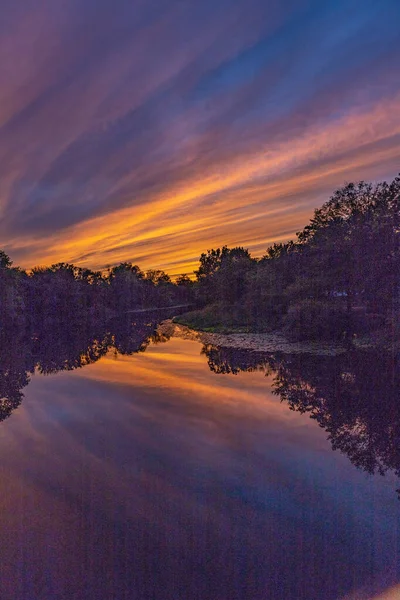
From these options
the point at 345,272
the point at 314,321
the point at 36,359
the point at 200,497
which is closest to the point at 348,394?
the point at 200,497

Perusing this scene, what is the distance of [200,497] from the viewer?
7613mm

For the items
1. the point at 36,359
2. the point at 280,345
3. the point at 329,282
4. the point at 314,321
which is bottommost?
the point at 280,345

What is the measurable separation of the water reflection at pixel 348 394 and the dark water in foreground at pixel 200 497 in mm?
85

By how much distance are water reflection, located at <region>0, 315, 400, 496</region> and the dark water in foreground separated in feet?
0.34

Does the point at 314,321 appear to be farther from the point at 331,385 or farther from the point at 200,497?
the point at 200,497

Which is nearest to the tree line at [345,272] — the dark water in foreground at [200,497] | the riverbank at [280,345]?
the riverbank at [280,345]

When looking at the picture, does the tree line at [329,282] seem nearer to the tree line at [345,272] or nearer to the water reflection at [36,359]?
the tree line at [345,272]

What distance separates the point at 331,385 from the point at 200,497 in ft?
36.8

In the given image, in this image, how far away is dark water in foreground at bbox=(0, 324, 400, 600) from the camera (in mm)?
5301

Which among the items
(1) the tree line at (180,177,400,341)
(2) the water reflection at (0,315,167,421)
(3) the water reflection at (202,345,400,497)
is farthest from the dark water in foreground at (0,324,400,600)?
(1) the tree line at (180,177,400,341)

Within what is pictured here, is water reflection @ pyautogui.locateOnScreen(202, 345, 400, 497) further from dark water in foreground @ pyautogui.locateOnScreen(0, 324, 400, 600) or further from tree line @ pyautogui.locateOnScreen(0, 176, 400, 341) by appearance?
tree line @ pyautogui.locateOnScreen(0, 176, 400, 341)

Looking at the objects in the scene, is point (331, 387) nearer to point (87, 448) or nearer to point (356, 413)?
point (356, 413)

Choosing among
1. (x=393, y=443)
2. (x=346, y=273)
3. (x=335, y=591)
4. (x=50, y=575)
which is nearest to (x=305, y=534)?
(x=335, y=591)

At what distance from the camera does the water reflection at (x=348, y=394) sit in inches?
395
